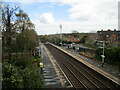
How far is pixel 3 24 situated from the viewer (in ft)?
78.6

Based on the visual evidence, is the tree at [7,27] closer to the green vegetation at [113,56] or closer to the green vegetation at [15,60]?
the green vegetation at [15,60]

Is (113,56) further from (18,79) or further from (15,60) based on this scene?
(18,79)

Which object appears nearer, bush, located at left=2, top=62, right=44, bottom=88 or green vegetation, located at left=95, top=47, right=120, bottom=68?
bush, located at left=2, top=62, right=44, bottom=88

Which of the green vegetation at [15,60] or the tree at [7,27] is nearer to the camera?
the green vegetation at [15,60]

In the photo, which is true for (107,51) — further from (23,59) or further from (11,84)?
(11,84)

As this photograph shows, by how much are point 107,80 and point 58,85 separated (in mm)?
4668

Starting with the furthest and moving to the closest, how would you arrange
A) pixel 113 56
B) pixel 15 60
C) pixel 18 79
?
pixel 113 56
pixel 15 60
pixel 18 79

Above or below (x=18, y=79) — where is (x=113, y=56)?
below

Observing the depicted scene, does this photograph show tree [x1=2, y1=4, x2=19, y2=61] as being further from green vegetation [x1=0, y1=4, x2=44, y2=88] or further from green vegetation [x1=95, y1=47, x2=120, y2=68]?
green vegetation [x1=95, y1=47, x2=120, y2=68]

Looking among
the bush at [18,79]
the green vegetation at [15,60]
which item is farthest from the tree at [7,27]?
the bush at [18,79]

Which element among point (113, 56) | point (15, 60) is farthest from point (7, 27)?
point (113, 56)

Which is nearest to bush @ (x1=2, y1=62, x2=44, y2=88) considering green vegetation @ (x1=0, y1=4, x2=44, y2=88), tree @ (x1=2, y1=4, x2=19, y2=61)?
green vegetation @ (x1=0, y1=4, x2=44, y2=88)

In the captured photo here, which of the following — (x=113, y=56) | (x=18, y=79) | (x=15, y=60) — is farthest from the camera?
(x=113, y=56)

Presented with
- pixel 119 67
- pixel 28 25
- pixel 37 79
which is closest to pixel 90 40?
pixel 28 25
